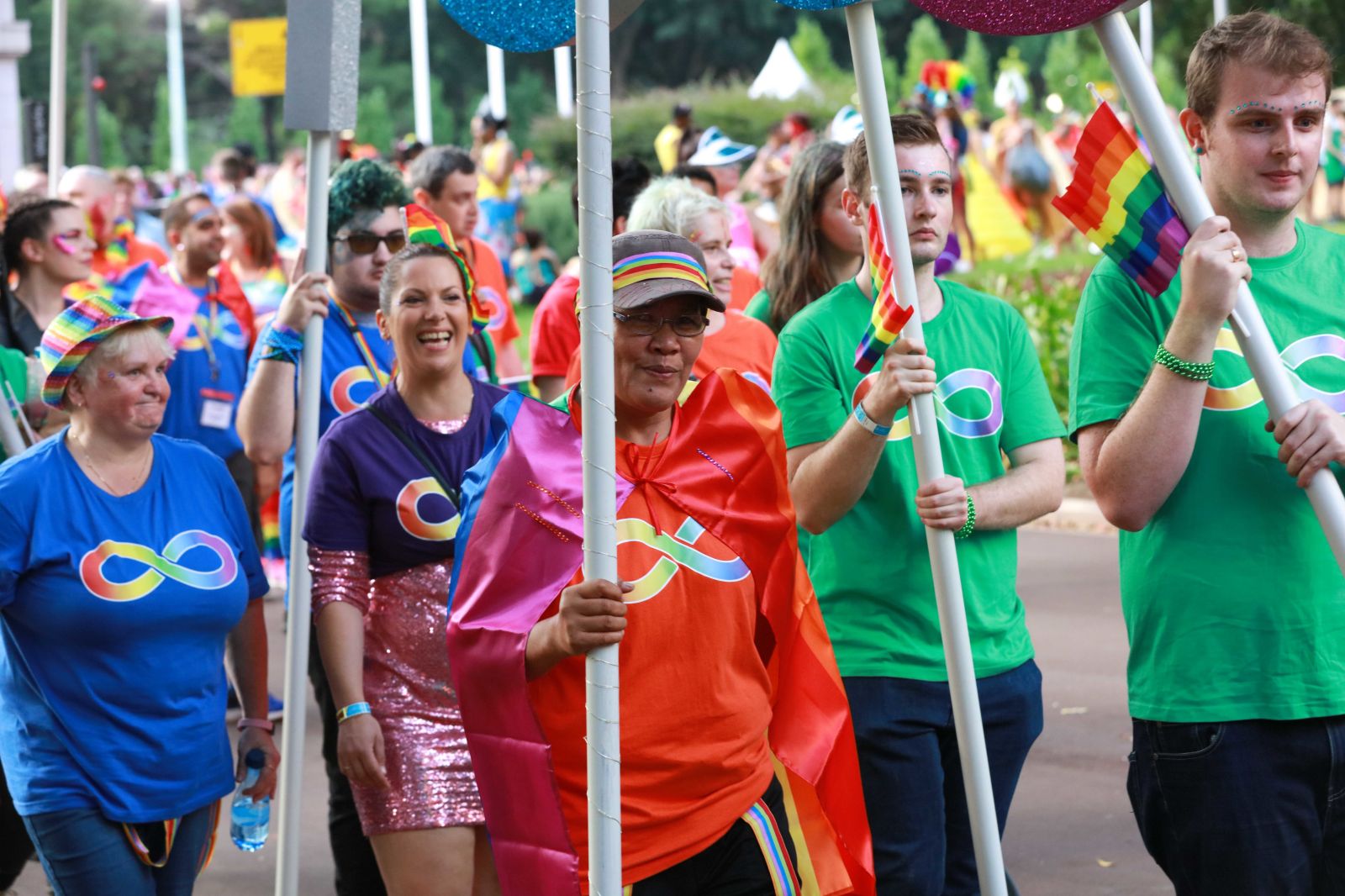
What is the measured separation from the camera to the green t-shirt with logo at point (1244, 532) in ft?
11.3

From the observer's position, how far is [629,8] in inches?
148

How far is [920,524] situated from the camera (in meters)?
4.32

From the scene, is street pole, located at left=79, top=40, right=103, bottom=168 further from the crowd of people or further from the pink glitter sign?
the pink glitter sign

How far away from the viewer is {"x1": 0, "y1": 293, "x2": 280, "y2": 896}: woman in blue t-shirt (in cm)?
427

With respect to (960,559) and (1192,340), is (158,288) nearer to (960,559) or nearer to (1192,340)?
(960,559)

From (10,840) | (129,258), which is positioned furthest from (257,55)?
(10,840)

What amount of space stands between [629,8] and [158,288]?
20.4ft

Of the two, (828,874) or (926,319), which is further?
(926,319)

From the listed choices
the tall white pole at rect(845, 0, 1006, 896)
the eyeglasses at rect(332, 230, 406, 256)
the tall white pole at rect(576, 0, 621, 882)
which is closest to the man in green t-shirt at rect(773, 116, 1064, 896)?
the tall white pole at rect(845, 0, 1006, 896)

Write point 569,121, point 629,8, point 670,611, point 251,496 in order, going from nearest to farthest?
point 670,611
point 629,8
point 251,496
point 569,121

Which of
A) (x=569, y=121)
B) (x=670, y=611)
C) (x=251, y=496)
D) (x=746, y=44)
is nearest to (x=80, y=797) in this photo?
(x=670, y=611)

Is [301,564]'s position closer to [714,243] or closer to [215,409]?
[714,243]

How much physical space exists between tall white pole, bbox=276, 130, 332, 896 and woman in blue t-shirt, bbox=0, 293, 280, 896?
0.23 metres

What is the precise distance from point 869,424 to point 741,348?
1.67 meters
